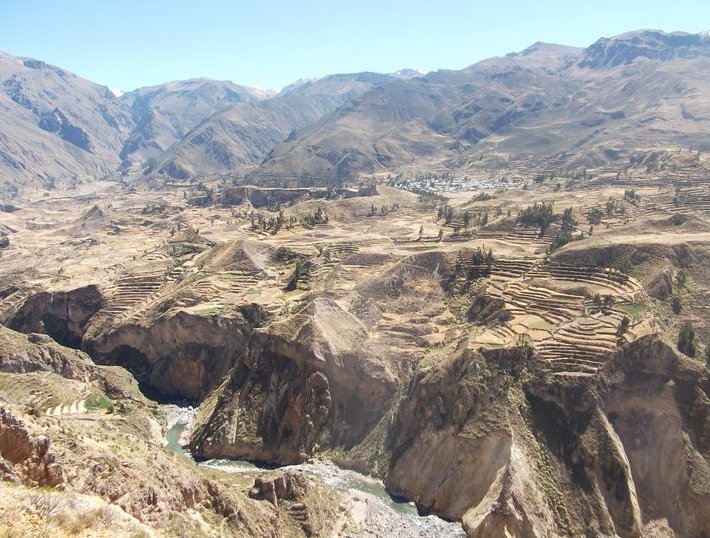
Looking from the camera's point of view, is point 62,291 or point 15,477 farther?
point 62,291

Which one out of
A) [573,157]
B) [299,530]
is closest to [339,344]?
[299,530]

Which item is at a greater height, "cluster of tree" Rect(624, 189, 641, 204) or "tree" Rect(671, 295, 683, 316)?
"cluster of tree" Rect(624, 189, 641, 204)

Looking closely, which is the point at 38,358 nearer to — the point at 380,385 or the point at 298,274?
the point at 298,274

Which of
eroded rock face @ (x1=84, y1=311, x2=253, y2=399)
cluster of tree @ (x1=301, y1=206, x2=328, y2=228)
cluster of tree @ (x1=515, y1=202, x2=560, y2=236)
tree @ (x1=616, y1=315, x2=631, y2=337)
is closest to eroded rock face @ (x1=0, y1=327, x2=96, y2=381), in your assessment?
eroded rock face @ (x1=84, y1=311, x2=253, y2=399)

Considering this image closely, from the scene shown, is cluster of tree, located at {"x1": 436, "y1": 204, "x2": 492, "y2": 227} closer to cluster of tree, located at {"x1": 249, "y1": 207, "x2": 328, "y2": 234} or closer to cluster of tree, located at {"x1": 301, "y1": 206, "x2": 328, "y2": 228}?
cluster of tree, located at {"x1": 301, "y1": 206, "x2": 328, "y2": 228}

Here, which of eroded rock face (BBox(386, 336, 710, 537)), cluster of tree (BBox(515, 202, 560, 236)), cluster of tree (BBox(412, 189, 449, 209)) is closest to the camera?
eroded rock face (BBox(386, 336, 710, 537))

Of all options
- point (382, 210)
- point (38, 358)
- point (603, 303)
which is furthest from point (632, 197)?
point (38, 358)

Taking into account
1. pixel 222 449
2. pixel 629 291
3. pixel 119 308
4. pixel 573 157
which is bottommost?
pixel 222 449

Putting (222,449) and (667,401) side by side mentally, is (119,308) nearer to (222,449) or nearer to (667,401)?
(222,449)
